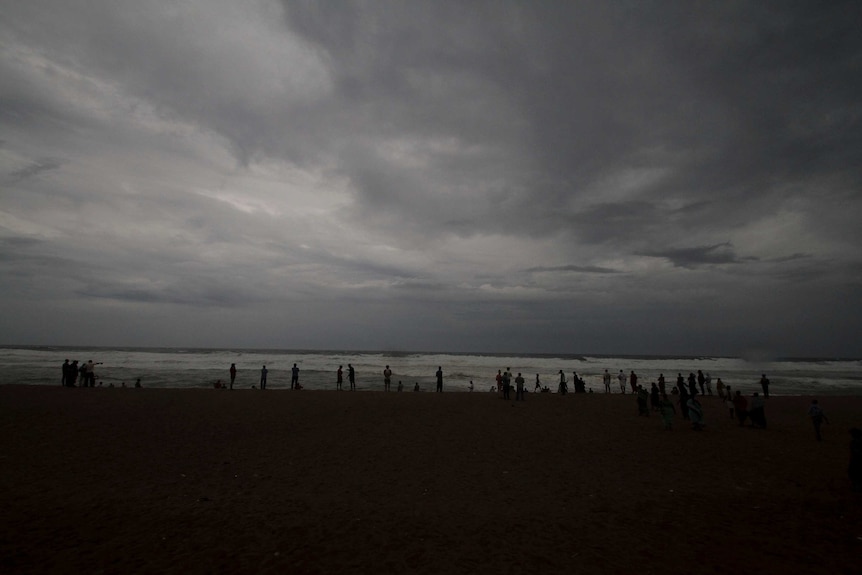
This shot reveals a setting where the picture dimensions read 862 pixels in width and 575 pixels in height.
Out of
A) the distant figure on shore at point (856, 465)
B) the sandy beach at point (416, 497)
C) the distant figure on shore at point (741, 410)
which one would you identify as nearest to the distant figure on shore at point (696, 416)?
the sandy beach at point (416, 497)

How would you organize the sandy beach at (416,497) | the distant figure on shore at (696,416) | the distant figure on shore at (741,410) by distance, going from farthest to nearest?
the distant figure on shore at (741,410)
the distant figure on shore at (696,416)
the sandy beach at (416,497)

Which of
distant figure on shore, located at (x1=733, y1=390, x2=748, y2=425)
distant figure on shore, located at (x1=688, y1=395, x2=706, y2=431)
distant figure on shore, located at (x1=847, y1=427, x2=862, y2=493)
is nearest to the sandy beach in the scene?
distant figure on shore, located at (x1=847, y1=427, x2=862, y2=493)

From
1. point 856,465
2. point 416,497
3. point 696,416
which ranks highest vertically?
point 856,465

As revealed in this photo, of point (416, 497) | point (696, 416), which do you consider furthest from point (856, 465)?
point (416, 497)

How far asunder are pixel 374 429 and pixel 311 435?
2.44 m

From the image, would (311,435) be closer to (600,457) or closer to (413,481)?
(413,481)

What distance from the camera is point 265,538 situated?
22.7ft

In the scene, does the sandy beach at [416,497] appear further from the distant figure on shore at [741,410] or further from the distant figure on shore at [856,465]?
the distant figure on shore at [741,410]

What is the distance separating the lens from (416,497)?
898cm

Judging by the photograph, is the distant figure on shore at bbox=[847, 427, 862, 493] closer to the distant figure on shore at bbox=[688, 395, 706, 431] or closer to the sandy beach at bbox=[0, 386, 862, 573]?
the sandy beach at bbox=[0, 386, 862, 573]

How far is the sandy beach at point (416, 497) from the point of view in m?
6.36

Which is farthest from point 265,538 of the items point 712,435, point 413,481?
point 712,435

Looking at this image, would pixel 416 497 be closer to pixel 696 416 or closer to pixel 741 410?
pixel 696 416

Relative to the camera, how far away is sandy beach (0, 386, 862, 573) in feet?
20.9
